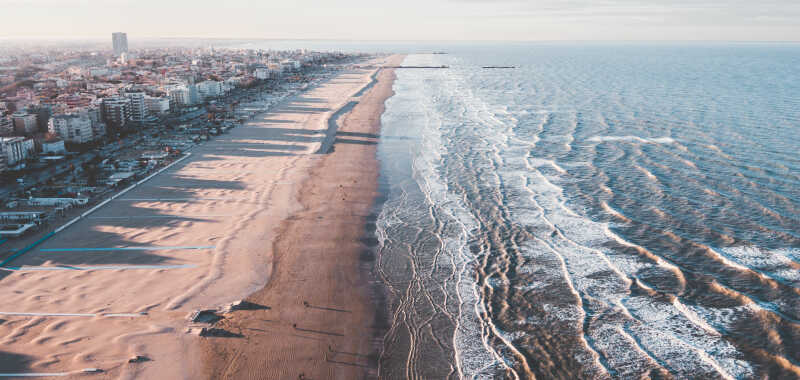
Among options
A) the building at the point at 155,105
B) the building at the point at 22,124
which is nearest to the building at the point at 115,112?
the building at the point at 155,105

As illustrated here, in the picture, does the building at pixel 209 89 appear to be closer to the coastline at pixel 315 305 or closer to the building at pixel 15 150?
the building at pixel 15 150

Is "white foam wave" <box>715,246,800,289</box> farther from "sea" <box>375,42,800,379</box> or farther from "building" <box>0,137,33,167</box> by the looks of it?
"building" <box>0,137,33,167</box>

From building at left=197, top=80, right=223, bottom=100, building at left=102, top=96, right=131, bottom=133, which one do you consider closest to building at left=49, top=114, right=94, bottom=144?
building at left=102, top=96, right=131, bottom=133

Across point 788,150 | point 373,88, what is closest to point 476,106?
point 373,88

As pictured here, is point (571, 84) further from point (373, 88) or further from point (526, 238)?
point (526, 238)

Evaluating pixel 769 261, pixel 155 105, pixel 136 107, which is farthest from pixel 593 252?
pixel 155 105

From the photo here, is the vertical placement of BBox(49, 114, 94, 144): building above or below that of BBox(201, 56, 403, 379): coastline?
above
